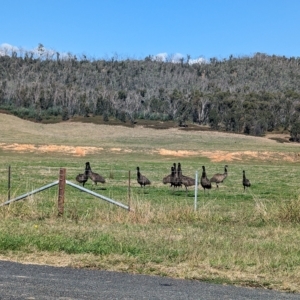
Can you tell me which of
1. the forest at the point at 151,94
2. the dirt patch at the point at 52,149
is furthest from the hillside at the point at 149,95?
the dirt patch at the point at 52,149

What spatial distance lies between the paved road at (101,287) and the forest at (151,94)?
285 ft

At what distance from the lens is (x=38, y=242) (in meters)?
10.9

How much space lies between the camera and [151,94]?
144750mm

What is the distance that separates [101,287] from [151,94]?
13776cm

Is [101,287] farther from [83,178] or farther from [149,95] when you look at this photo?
[149,95]

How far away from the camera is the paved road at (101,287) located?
292 inches

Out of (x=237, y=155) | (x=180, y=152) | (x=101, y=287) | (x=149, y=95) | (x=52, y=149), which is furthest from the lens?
(x=149, y=95)

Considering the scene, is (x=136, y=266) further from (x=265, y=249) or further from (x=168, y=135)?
(x=168, y=135)

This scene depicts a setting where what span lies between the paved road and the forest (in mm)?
86783

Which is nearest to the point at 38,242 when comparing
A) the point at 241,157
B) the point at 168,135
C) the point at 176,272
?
the point at 176,272

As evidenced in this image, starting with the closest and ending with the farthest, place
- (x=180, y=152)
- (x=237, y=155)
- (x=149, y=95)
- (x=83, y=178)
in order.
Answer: (x=83, y=178)
(x=237, y=155)
(x=180, y=152)
(x=149, y=95)

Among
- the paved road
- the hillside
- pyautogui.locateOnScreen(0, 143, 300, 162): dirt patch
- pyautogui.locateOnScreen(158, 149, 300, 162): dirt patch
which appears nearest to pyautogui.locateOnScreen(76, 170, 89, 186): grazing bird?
the paved road

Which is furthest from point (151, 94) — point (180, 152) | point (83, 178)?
point (83, 178)

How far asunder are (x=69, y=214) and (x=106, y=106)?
347 ft
